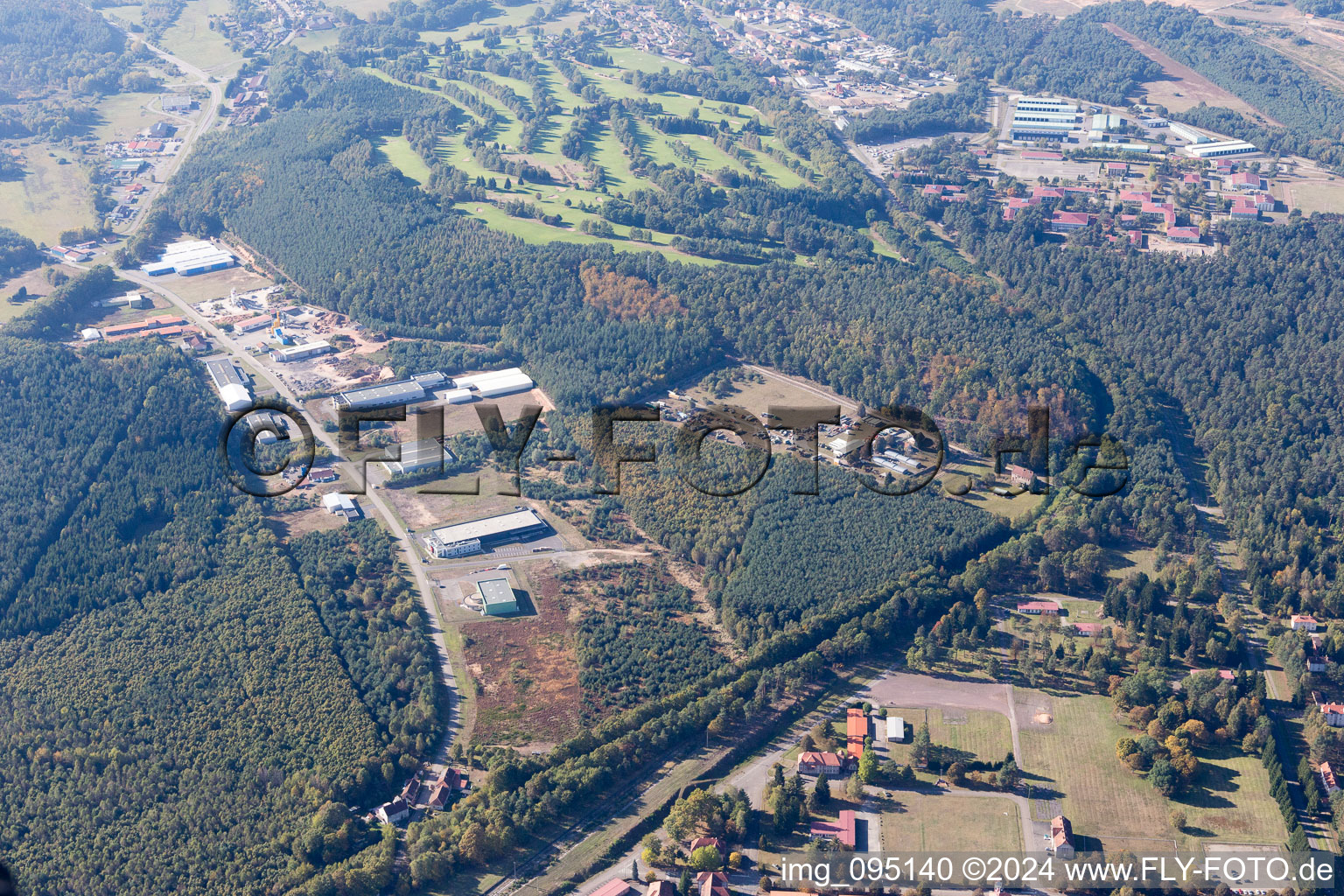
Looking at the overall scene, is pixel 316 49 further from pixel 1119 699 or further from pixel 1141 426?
pixel 1119 699

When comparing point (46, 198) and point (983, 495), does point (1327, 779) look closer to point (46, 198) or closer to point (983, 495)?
point (983, 495)

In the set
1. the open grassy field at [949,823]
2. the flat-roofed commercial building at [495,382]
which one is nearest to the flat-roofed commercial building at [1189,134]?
the flat-roofed commercial building at [495,382]

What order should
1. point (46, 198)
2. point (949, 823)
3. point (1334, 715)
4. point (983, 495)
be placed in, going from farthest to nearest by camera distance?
point (46, 198)
point (983, 495)
point (1334, 715)
point (949, 823)

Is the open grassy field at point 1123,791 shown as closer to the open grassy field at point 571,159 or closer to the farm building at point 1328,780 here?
the farm building at point 1328,780

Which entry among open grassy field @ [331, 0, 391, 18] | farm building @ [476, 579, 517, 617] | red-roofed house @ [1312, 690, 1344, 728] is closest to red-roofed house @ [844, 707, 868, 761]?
farm building @ [476, 579, 517, 617]

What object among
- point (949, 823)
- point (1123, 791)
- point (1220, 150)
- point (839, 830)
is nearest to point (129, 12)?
point (1220, 150)

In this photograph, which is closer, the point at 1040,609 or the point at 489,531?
the point at 1040,609

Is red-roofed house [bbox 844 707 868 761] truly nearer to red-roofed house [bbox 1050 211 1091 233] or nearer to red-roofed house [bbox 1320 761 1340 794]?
red-roofed house [bbox 1320 761 1340 794]
